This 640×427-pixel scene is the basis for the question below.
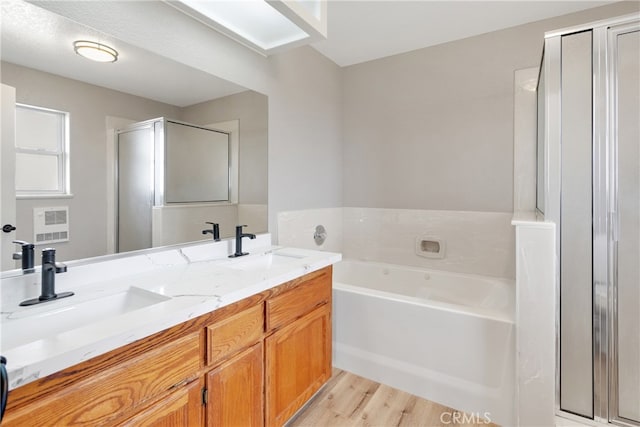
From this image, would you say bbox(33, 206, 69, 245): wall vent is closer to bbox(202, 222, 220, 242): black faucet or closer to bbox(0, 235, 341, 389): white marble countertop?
bbox(0, 235, 341, 389): white marble countertop

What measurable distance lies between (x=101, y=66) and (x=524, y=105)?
8.90 feet

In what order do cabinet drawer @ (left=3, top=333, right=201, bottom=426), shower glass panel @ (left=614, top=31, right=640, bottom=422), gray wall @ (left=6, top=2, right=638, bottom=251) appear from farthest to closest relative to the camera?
1. gray wall @ (left=6, top=2, right=638, bottom=251)
2. shower glass panel @ (left=614, top=31, right=640, bottom=422)
3. cabinet drawer @ (left=3, top=333, right=201, bottom=426)

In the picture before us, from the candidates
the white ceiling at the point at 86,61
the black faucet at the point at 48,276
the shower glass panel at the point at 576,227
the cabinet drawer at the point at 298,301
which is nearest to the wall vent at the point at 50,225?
the black faucet at the point at 48,276

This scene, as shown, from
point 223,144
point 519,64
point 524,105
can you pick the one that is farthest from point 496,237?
point 223,144

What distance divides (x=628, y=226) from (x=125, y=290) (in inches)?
91.1

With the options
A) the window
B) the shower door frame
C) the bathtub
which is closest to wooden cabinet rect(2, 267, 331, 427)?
the bathtub

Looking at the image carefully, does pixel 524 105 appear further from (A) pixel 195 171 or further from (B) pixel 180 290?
(B) pixel 180 290

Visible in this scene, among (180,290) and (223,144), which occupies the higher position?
(223,144)

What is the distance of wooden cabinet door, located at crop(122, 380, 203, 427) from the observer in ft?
3.02

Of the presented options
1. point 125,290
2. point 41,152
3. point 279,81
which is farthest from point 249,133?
point 125,290

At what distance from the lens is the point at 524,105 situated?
2363mm

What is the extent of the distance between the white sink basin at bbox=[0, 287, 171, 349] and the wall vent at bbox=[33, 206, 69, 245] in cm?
27

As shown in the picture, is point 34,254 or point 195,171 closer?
point 34,254

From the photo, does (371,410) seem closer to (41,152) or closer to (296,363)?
(296,363)
